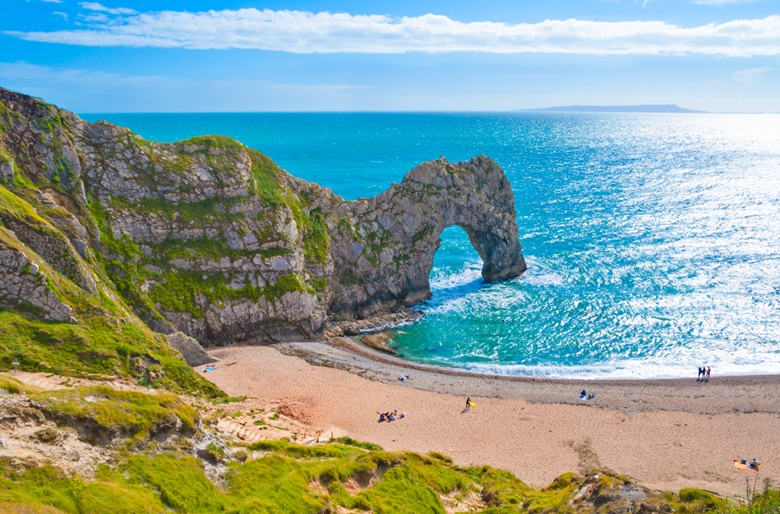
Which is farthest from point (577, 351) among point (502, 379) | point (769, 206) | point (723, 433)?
point (769, 206)

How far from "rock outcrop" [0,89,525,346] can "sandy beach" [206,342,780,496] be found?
5.53m

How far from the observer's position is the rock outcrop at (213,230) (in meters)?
34.7

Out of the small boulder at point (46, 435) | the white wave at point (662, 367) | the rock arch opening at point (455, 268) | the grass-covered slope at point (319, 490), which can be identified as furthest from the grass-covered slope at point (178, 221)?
the white wave at point (662, 367)

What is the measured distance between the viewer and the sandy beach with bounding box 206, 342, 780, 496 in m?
28.2

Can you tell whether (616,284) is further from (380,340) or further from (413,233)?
(380,340)

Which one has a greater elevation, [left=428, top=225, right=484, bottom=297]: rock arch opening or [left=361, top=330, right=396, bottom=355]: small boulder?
[left=428, top=225, right=484, bottom=297]: rock arch opening

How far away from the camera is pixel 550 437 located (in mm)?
31109

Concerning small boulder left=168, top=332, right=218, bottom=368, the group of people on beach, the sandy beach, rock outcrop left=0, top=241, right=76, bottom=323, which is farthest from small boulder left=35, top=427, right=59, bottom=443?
the group of people on beach

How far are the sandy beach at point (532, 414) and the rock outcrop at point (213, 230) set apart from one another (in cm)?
553

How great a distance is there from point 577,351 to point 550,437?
16.0 m

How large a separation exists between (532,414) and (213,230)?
32.5 m

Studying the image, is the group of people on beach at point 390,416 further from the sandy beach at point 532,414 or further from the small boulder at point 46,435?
the small boulder at point 46,435

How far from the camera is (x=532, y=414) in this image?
3400cm

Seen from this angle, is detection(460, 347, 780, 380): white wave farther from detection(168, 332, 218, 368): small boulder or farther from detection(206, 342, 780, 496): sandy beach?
detection(168, 332, 218, 368): small boulder
